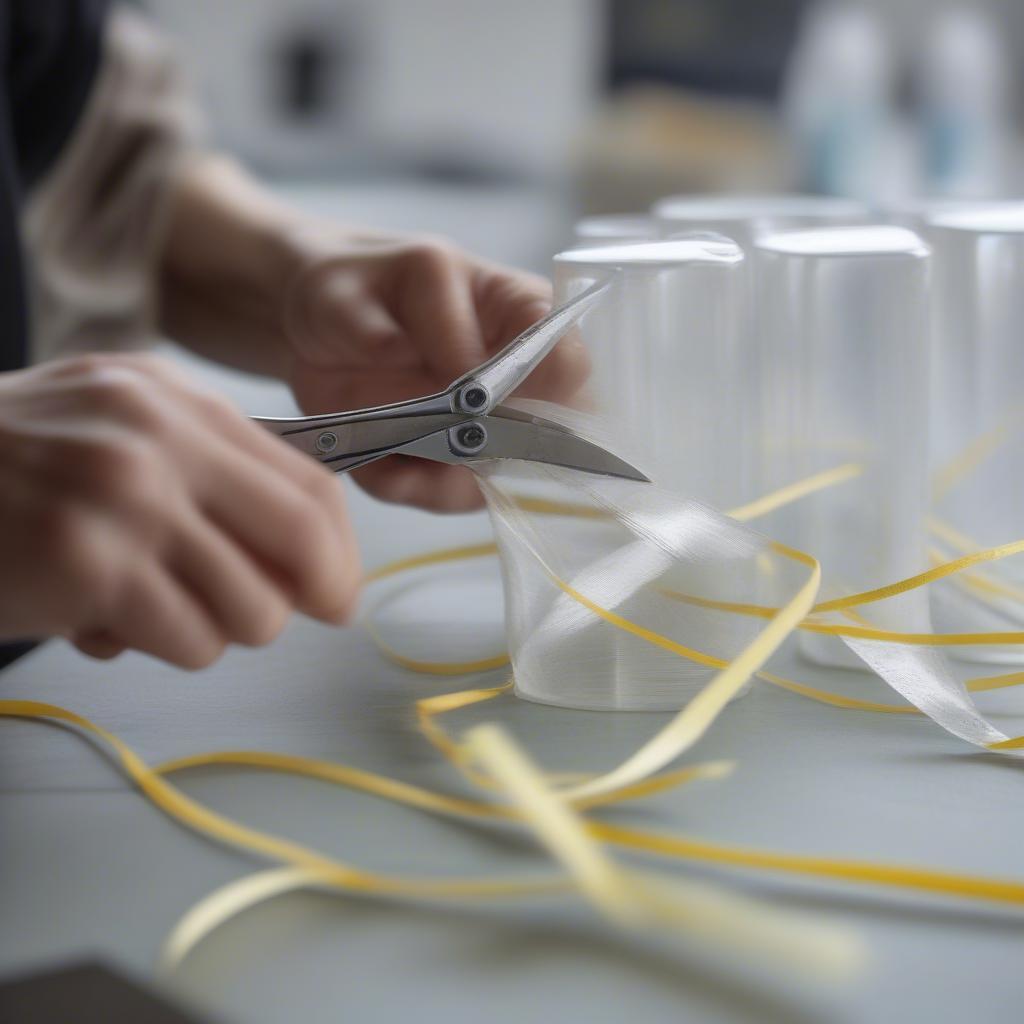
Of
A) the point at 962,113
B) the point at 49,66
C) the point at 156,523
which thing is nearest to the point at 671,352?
the point at 156,523

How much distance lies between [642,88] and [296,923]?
2.01 m

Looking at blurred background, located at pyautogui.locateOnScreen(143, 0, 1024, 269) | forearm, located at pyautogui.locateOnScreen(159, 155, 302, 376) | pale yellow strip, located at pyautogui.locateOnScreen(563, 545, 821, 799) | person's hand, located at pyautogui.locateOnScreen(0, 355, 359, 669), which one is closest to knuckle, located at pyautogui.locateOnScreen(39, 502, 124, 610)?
person's hand, located at pyautogui.locateOnScreen(0, 355, 359, 669)

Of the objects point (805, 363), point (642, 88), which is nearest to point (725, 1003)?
point (805, 363)

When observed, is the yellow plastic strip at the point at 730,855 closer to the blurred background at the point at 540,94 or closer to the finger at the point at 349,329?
the finger at the point at 349,329

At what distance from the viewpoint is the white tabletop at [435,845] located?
0.68 feet

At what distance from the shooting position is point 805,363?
35 cm

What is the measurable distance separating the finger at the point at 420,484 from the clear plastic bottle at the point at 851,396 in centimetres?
11

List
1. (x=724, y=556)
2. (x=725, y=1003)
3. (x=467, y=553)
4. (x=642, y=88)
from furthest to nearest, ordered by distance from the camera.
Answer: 1. (x=642, y=88)
2. (x=467, y=553)
3. (x=724, y=556)
4. (x=725, y=1003)

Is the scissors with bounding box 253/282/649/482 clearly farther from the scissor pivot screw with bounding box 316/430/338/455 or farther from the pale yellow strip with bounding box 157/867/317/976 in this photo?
the pale yellow strip with bounding box 157/867/317/976

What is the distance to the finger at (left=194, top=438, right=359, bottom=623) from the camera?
0.26 m

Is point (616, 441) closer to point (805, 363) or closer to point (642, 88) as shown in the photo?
point (805, 363)

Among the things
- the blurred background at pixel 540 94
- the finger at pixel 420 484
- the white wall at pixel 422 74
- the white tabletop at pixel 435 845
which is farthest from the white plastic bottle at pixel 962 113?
the white tabletop at pixel 435 845

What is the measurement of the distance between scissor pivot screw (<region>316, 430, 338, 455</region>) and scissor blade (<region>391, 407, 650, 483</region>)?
0.06ft

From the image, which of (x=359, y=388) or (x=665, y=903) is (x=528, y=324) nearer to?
(x=359, y=388)
